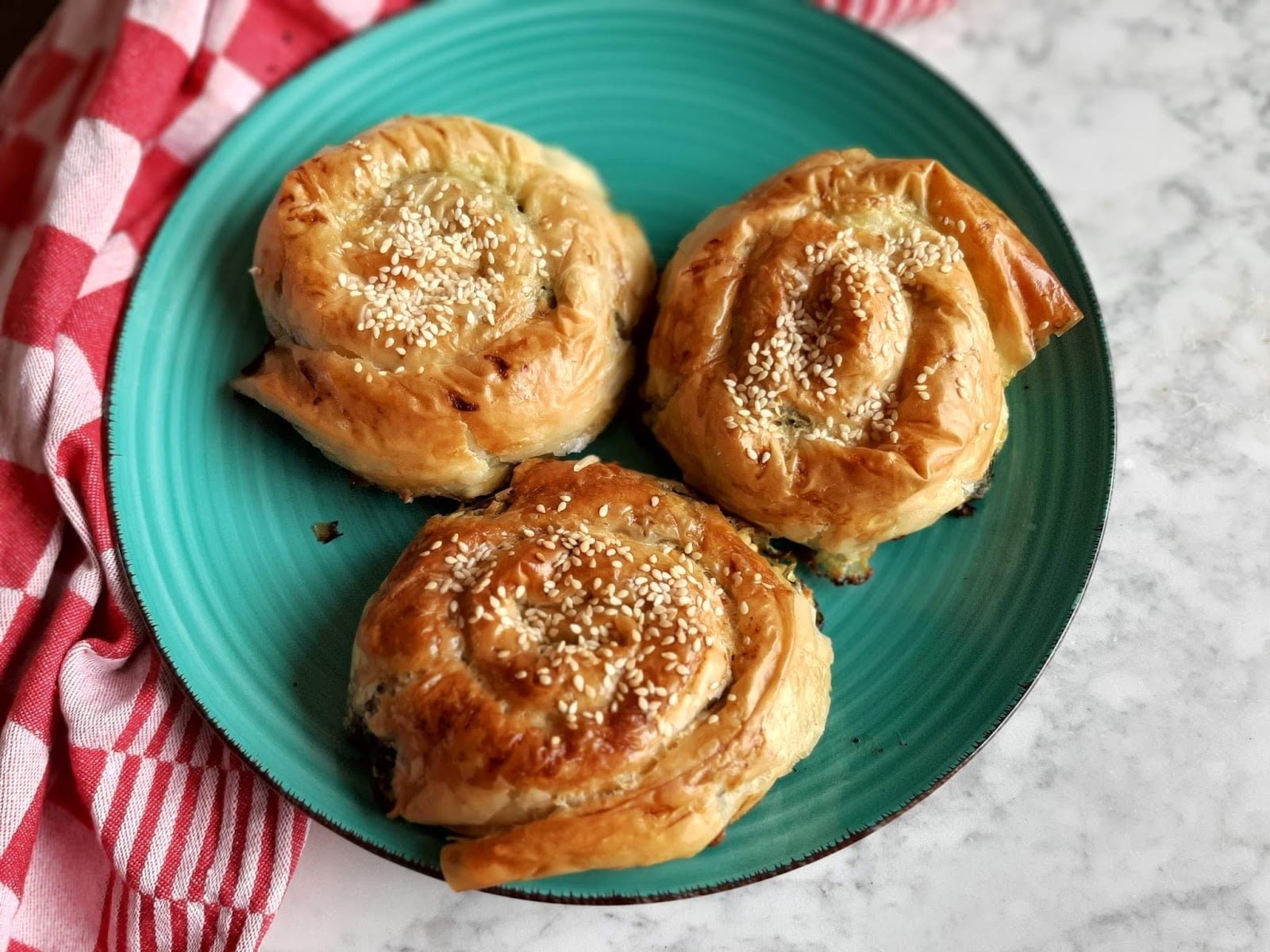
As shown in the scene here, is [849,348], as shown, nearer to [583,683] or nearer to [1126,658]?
[583,683]

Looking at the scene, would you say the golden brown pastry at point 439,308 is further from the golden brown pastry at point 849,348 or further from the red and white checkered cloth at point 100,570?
the red and white checkered cloth at point 100,570

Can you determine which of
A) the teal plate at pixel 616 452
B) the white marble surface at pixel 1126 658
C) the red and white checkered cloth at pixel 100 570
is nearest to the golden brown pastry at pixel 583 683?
the teal plate at pixel 616 452

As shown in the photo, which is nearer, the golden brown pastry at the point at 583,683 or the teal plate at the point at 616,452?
the golden brown pastry at the point at 583,683

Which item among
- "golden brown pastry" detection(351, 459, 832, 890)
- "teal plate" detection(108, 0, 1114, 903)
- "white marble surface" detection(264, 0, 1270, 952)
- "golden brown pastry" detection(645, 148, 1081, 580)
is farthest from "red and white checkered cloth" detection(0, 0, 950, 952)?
"golden brown pastry" detection(645, 148, 1081, 580)

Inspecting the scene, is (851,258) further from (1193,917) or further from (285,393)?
(1193,917)

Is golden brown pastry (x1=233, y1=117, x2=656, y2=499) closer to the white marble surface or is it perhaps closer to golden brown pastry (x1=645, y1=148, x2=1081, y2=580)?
golden brown pastry (x1=645, y1=148, x2=1081, y2=580)

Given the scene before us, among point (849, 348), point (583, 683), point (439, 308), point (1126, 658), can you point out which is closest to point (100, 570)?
point (439, 308)
